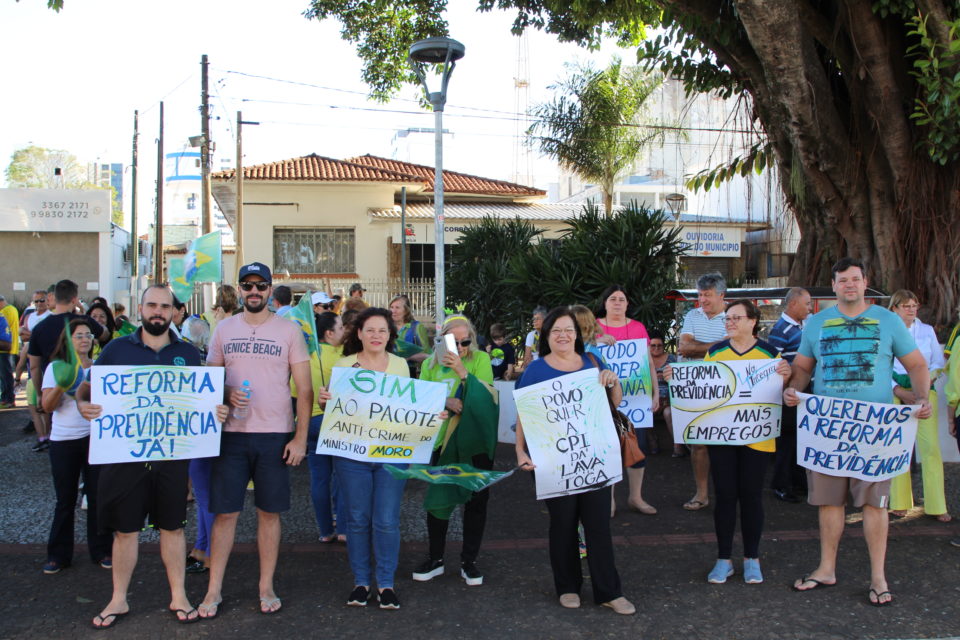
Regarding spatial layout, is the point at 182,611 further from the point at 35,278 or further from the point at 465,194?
the point at 35,278

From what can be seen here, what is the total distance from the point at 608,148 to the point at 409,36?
14.8 meters

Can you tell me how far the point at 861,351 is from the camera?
4906 mm

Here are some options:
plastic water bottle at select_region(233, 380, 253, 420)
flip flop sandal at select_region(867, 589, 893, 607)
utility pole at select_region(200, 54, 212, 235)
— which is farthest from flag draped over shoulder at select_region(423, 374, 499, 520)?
utility pole at select_region(200, 54, 212, 235)

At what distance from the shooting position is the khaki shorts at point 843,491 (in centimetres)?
487

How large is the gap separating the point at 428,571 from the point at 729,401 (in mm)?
2219

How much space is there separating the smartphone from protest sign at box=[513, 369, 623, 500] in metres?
0.57

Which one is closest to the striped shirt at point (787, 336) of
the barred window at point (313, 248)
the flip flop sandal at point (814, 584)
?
the flip flop sandal at point (814, 584)

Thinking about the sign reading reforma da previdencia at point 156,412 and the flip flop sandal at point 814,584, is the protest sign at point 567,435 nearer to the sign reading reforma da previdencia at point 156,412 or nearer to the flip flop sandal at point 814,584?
the flip flop sandal at point 814,584

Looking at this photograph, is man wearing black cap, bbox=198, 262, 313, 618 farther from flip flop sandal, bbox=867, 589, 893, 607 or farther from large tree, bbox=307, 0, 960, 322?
large tree, bbox=307, 0, 960, 322

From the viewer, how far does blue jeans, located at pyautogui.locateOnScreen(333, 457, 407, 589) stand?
4.79 meters

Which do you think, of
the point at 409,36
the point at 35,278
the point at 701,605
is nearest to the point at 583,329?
the point at 701,605

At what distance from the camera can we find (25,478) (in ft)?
26.8

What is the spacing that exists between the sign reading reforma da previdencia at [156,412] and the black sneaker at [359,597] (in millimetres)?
1152

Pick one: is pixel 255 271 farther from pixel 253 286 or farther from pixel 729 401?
pixel 729 401
